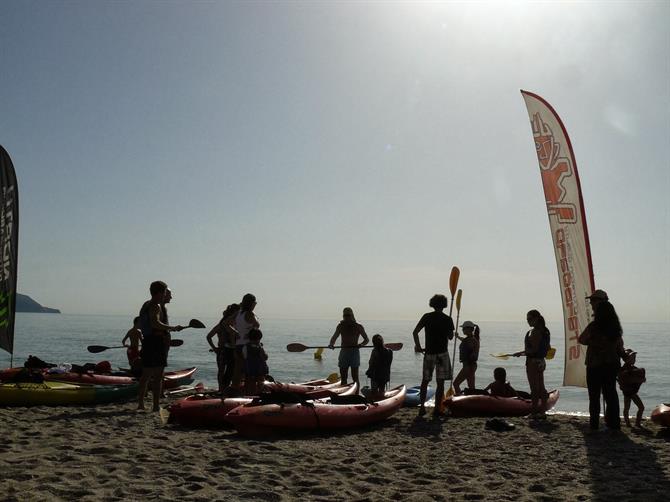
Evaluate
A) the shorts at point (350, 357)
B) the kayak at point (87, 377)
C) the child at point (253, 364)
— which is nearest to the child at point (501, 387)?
the shorts at point (350, 357)

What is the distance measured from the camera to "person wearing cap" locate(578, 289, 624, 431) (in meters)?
6.55

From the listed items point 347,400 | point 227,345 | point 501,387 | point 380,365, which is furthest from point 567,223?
point 227,345

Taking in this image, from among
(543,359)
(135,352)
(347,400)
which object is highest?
(543,359)

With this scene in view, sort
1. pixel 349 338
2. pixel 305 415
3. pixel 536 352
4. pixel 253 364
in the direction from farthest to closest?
pixel 349 338
pixel 253 364
pixel 536 352
pixel 305 415

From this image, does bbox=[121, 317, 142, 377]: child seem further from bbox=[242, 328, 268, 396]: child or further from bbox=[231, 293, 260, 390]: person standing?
bbox=[242, 328, 268, 396]: child

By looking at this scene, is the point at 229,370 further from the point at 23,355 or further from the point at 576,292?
the point at 23,355

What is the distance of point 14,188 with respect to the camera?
1030 cm

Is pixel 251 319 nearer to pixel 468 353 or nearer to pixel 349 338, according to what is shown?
pixel 349 338

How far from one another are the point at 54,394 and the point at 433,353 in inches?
223

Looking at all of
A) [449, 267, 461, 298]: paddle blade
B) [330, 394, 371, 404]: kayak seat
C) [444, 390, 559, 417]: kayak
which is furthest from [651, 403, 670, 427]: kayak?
[330, 394, 371, 404]: kayak seat

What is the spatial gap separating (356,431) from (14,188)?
25.2 feet

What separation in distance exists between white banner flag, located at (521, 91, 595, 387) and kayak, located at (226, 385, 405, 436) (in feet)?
11.7

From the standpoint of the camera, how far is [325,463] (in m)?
4.98

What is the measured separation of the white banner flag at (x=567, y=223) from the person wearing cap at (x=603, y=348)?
2.16 metres
